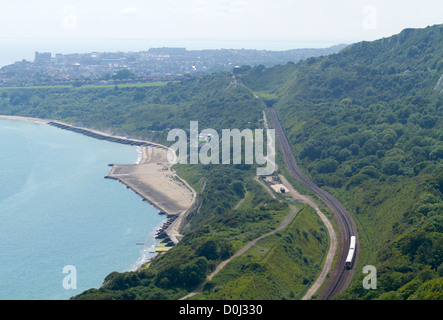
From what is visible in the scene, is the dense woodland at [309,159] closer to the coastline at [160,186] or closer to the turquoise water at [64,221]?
the coastline at [160,186]

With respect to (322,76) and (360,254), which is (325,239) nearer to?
(360,254)

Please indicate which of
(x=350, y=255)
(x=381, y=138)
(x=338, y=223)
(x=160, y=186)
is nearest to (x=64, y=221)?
(x=160, y=186)

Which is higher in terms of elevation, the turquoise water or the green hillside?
the green hillside

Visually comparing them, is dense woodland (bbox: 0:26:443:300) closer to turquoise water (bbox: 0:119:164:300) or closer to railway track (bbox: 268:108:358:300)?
railway track (bbox: 268:108:358:300)

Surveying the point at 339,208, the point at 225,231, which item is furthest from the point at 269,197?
the point at 225,231

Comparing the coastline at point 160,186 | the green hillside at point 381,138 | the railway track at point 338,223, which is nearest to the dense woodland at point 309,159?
the green hillside at point 381,138

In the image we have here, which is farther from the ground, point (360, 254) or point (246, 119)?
point (246, 119)

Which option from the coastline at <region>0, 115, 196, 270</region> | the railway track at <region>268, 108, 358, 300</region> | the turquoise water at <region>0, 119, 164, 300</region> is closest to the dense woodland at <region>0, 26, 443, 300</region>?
the railway track at <region>268, 108, 358, 300</region>
